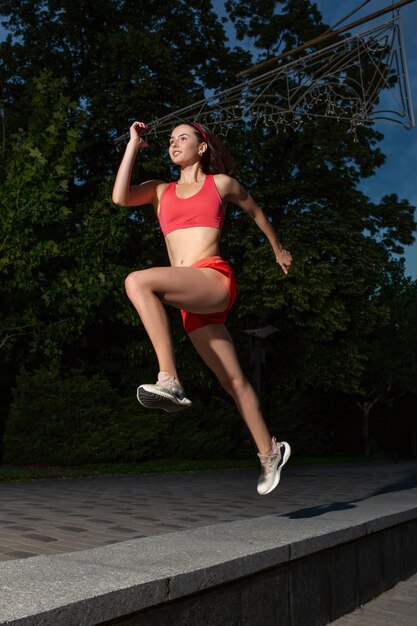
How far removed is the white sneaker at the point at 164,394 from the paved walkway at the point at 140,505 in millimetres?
2119

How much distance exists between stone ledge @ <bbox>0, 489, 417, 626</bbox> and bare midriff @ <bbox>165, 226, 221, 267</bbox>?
1449 millimetres

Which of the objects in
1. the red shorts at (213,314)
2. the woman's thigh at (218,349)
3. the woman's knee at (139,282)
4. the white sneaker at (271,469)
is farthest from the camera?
the white sneaker at (271,469)

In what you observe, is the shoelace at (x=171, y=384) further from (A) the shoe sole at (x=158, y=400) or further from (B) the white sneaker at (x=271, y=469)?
(B) the white sneaker at (x=271, y=469)

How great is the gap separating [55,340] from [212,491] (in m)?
5.50

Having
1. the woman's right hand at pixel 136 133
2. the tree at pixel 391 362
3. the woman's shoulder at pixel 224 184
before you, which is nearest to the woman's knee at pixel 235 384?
the woman's shoulder at pixel 224 184

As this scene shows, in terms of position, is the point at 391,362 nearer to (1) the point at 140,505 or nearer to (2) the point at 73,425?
(2) the point at 73,425

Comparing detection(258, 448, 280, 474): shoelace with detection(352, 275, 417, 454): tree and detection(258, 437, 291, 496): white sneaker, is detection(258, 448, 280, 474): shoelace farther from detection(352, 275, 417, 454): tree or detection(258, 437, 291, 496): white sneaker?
detection(352, 275, 417, 454): tree

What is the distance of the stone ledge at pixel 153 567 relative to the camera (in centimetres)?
276

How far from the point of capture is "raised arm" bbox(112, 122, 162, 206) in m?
3.85

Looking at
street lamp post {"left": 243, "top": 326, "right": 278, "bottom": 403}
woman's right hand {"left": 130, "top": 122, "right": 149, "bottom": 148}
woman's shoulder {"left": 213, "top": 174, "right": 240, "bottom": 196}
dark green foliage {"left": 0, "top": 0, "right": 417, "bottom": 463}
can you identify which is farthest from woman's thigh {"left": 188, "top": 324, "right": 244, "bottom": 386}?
street lamp post {"left": 243, "top": 326, "right": 278, "bottom": 403}

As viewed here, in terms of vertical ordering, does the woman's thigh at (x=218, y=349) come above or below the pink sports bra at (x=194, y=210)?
below

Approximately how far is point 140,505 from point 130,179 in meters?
5.68

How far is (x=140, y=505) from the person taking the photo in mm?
8750

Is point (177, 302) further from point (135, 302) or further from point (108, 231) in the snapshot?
point (108, 231)
